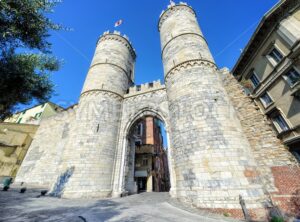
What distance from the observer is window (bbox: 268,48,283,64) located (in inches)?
427

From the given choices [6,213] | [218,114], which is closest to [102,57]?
[218,114]

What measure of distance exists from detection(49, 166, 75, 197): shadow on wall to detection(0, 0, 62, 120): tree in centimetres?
495

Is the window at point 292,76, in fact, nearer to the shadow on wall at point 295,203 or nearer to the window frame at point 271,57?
the window frame at point 271,57

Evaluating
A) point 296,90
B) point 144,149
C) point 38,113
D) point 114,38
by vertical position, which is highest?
point 114,38

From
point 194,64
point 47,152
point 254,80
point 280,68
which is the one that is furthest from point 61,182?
point 254,80

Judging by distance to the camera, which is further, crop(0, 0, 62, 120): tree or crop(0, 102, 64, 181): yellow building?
crop(0, 102, 64, 181): yellow building

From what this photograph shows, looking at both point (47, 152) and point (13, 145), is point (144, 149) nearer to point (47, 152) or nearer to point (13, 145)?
point (47, 152)

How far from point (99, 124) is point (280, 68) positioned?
1361 cm

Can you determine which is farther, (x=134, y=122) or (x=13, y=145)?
(x=13, y=145)

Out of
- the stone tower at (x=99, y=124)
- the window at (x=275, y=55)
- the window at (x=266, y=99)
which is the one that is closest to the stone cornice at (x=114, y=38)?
the stone tower at (x=99, y=124)

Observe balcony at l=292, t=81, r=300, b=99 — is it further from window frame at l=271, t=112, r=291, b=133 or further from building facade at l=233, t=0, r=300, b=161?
window frame at l=271, t=112, r=291, b=133

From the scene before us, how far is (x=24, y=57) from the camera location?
20.5 feet

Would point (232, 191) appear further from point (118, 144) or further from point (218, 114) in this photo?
point (118, 144)

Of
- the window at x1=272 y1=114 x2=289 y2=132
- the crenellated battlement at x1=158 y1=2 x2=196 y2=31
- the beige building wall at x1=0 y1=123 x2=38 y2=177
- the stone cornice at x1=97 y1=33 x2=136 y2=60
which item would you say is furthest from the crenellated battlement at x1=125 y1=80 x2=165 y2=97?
the beige building wall at x1=0 y1=123 x2=38 y2=177
